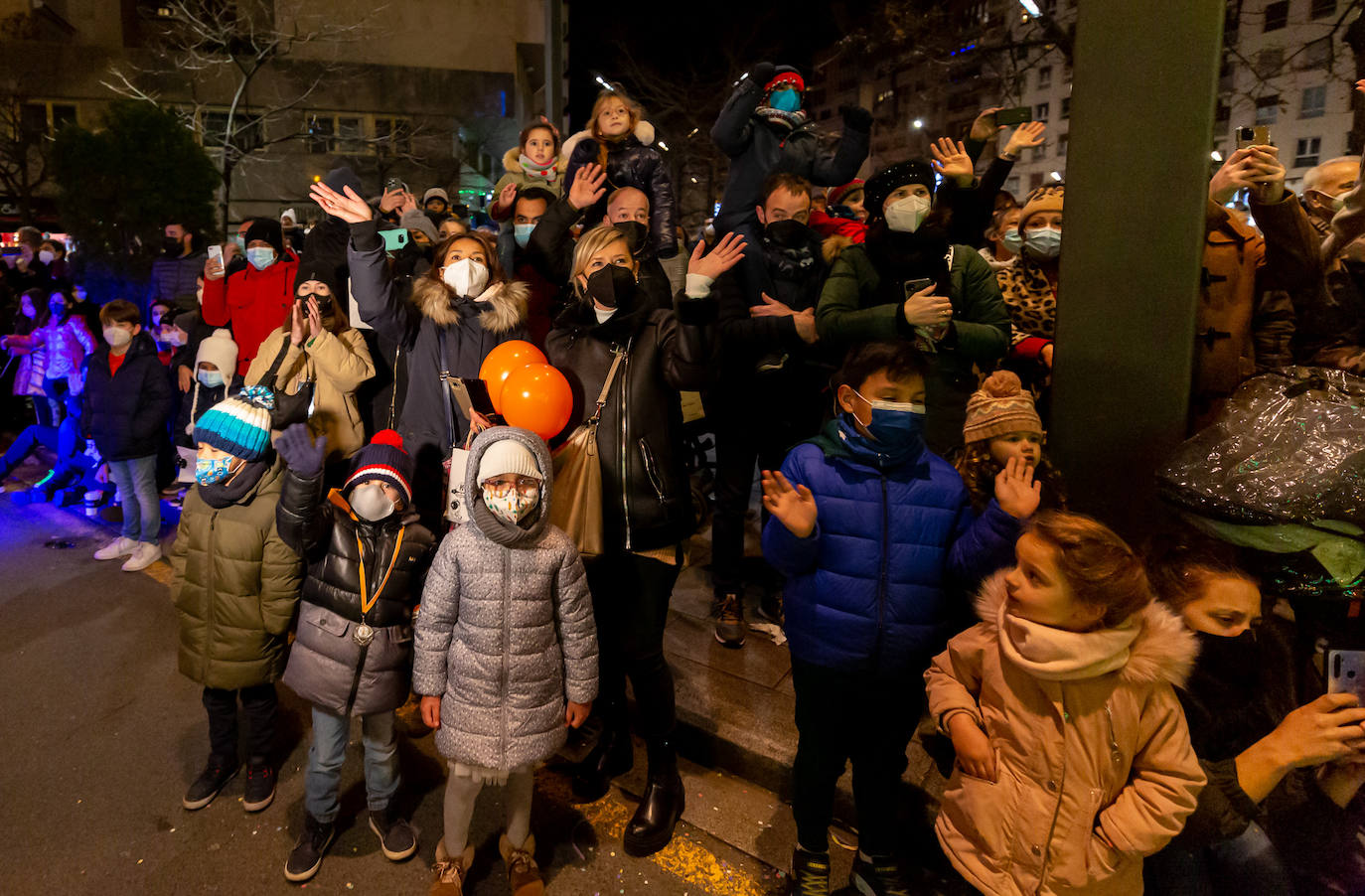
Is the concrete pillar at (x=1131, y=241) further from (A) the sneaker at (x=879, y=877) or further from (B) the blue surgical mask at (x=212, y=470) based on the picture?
(B) the blue surgical mask at (x=212, y=470)

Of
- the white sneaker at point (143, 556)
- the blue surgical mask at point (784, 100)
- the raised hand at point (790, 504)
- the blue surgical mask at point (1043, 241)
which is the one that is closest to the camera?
the raised hand at point (790, 504)

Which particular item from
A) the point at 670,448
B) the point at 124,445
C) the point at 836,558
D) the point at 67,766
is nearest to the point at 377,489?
the point at 670,448

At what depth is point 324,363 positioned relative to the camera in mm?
3729

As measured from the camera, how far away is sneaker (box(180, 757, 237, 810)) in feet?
10.8

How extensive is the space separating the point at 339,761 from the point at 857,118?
13.4 ft

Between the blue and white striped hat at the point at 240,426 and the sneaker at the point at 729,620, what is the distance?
2503 mm

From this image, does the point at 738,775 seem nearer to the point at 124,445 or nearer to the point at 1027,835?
the point at 1027,835

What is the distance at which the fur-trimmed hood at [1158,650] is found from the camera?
6.01 ft

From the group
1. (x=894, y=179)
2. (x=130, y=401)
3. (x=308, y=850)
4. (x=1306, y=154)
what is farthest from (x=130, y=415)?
(x=1306, y=154)

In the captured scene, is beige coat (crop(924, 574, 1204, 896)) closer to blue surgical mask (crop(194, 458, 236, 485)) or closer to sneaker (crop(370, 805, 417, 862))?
sneaker (crop(370, 805, 417, 862))

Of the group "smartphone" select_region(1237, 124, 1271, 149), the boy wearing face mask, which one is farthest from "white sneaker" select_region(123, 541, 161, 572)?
"smartphone" select_region(1237, 124, 1271, 149)

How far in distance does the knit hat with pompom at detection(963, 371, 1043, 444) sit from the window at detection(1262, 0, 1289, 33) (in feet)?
34.3

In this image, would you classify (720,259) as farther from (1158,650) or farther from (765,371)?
(1158,650)

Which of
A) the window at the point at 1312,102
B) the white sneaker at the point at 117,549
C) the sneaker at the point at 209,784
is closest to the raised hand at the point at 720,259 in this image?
the sneaker at the point at 209,784
